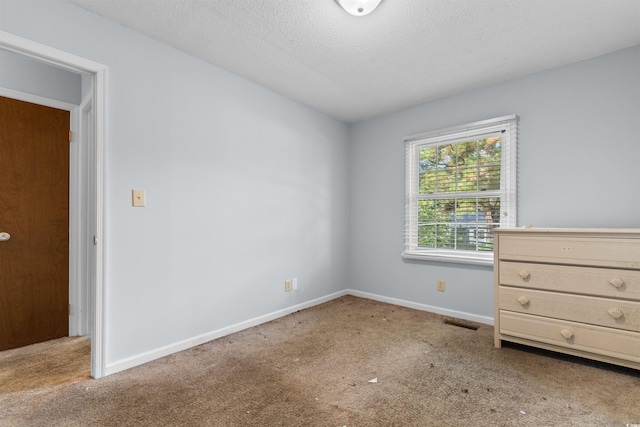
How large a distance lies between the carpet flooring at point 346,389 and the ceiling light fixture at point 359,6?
7.32 ft

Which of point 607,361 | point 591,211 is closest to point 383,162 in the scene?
point 591,211

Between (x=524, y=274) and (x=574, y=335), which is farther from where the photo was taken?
(x=524, y=274)

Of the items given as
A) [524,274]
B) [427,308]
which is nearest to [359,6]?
[524,274]

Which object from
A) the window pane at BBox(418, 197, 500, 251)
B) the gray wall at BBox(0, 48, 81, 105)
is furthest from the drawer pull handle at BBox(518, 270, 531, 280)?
the gray wall at BBox(0, 48, 81, 105)

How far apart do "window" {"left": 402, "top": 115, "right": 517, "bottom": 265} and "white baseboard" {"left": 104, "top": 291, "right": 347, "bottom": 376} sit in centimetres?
149

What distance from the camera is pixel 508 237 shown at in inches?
88.4

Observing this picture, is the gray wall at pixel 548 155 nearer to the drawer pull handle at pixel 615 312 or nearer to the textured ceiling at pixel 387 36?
the textured ceiling at pixel 387 36

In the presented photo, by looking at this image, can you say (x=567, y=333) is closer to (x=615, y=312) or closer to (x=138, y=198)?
(x=615, y=312)

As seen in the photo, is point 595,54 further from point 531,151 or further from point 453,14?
point 453,14

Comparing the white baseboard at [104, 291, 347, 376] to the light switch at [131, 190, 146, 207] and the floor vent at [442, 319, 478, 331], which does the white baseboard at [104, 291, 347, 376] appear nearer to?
the light switch at [131, 190, 146, 207]

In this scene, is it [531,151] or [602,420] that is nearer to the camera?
[602,420]

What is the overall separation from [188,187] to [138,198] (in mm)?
368

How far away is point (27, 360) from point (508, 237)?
359cm

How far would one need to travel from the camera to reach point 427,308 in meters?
3.20
